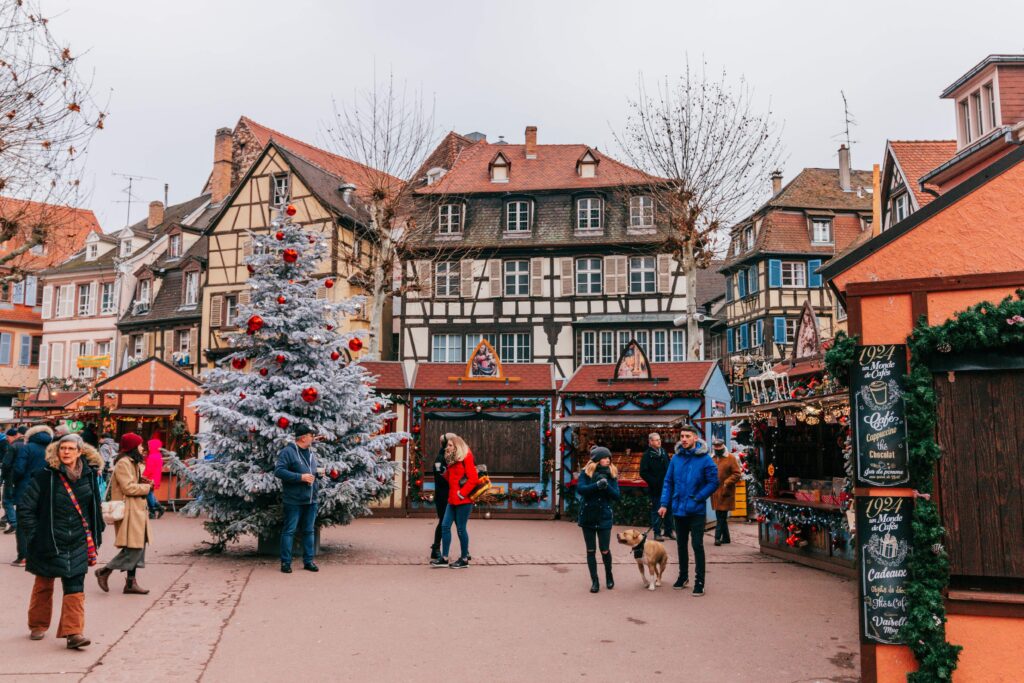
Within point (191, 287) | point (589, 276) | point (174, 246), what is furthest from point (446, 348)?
point (174, 246)

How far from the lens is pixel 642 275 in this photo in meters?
33.4

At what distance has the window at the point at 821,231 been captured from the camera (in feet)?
129

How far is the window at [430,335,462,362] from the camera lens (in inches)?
1332

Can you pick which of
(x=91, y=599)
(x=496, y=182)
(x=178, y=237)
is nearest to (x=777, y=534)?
(x=91, y=599)

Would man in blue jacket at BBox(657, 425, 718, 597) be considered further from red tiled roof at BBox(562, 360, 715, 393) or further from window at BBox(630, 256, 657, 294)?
window at BBox(630, 256, 657, 294)

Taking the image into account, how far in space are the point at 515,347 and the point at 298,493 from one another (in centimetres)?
2267

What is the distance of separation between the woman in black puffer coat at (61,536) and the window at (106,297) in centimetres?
3960

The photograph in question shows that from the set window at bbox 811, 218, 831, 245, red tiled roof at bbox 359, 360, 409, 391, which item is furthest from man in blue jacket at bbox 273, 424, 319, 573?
window at bbox 811, 218, 831, 245

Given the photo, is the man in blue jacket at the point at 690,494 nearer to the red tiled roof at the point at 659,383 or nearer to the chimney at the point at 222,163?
the red tiled roof at the point at 659,383

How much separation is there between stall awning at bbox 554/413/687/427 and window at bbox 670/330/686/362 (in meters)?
15.3

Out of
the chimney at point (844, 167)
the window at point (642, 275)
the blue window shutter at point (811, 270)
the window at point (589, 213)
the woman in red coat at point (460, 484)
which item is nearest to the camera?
the woman in red coat at point (460, 484)

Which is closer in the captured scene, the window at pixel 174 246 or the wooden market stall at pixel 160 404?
the wooden market stall at pixel 160 404

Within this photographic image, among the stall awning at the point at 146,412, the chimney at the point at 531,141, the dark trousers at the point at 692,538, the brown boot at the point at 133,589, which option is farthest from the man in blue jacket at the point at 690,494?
the chimney at the point at 531,141

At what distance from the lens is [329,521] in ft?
41.1
